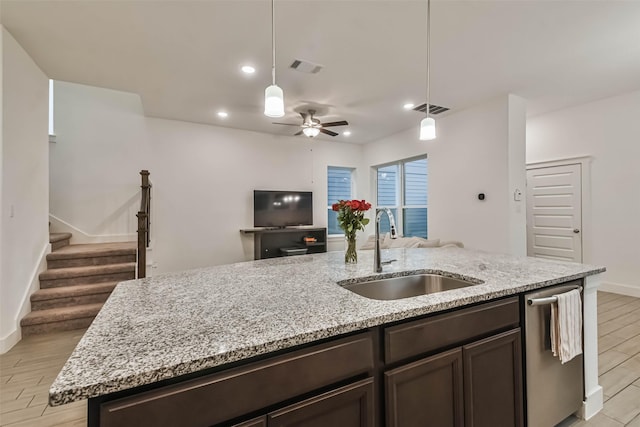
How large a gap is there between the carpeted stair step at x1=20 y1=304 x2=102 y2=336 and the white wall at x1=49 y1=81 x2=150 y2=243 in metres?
1.75

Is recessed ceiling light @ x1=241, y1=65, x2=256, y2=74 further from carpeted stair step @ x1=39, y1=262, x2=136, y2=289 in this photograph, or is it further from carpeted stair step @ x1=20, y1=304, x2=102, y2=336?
carpeted stair step @ x1=20, y1=304, x2=102, y2=336

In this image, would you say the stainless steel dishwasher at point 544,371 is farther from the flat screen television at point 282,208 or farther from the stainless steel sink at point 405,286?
the flat screen television at point 282,208

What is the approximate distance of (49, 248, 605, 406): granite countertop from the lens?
0.75 metres

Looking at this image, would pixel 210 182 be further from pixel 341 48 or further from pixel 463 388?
pixel 463 388

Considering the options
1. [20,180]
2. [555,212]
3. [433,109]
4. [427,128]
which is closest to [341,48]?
[427,128]

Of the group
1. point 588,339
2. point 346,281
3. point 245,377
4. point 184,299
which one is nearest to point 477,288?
point 346,281

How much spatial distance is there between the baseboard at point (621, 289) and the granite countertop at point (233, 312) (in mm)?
3512

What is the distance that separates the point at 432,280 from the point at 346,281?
2.05 feet

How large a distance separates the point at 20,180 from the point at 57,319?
4.89 feet

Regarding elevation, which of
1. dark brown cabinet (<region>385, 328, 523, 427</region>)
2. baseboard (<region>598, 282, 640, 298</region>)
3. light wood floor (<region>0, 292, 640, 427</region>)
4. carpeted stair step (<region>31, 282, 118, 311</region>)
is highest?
dark brown cabinet (<region>385, 328, 523, 427</region>)

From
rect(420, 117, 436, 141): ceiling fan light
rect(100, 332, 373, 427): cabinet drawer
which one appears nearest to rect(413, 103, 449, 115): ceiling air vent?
rect(420, 117, 436, 141): ceiling fan light

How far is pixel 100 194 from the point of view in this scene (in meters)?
4.75

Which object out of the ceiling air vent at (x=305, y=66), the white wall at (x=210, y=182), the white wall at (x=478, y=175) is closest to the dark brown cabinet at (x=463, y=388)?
the ceiling air vent at (x=305, y=66)

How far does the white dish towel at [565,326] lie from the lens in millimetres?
1534
